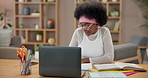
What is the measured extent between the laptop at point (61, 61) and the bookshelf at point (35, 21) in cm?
412

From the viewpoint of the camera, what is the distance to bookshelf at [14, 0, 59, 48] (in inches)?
231

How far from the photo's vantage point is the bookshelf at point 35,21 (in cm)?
586

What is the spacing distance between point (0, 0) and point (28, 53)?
4.65 m

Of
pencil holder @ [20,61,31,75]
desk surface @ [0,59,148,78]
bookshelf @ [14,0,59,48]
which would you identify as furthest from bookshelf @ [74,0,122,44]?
pencil holder @ [20,61,31,75]

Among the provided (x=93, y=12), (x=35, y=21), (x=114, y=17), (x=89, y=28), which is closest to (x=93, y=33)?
(x=89, y=28)

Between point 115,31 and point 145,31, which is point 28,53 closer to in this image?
point 115,31

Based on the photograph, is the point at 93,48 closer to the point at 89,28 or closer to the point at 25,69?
the point at 89,28

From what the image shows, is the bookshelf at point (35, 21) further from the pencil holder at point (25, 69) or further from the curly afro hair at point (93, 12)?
the pencil holder at point (25, 69)

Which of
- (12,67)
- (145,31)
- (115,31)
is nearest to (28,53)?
(12,67)

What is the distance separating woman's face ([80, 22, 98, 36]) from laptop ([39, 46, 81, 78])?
31.8 inches

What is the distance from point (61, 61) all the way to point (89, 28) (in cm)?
86

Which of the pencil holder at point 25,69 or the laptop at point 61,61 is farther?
the pencil holder at point 25,69

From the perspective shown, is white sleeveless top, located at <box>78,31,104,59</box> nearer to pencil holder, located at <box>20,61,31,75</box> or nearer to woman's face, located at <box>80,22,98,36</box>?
woman's face, located at <box>80,22,98,36</box>

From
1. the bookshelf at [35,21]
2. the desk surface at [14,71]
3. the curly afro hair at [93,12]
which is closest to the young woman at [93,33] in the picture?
the curly afro hair at [93,12]
